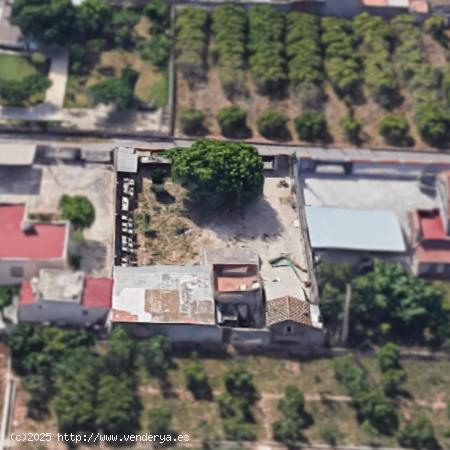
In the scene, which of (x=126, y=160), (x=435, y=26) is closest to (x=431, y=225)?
(x=126, y=160)

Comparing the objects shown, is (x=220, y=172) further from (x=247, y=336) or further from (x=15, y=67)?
(x=15, y=67)

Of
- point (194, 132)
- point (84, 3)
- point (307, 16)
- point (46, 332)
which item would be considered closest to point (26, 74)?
point (84, 3)

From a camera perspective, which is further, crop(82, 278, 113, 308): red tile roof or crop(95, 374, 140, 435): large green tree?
crop(82, 278, 113, 308): red tile roof

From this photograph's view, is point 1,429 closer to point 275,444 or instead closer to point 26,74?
point 275,444

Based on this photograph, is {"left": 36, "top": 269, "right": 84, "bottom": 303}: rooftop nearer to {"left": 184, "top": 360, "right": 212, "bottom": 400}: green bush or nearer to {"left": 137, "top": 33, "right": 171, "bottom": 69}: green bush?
{"left": 184, "top": 360, "right": 212, "bottom": 400}: green bush

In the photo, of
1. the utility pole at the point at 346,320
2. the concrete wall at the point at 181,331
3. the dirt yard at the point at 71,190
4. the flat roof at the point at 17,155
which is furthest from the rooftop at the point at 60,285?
the utility pole at the point at 346,320

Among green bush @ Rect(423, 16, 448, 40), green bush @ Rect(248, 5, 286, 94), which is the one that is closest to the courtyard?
green bush @ Rect(248, 5, 286, 94)
